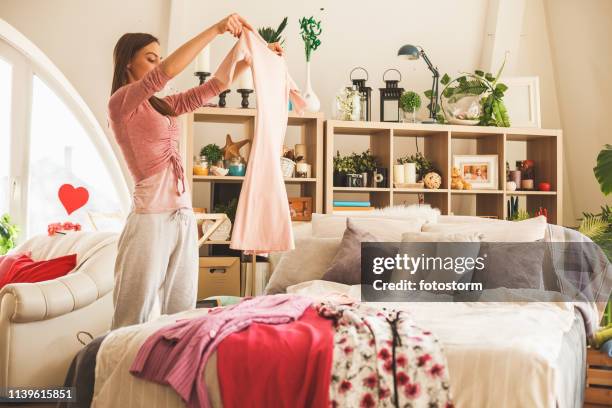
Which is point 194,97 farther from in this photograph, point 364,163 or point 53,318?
point 364,163

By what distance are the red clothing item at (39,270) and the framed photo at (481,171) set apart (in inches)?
113

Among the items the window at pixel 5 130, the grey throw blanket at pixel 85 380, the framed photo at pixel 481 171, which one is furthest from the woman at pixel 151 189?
the window at pixel 5 130

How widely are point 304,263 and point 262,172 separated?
103 centimetres

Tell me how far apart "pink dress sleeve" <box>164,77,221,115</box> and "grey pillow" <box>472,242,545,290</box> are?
62.3 inches

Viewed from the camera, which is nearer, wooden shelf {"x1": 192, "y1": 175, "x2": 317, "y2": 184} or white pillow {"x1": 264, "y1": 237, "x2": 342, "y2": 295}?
white pillow {"x1": 264, "y1": 237, "x2": 342, "y2": 295}

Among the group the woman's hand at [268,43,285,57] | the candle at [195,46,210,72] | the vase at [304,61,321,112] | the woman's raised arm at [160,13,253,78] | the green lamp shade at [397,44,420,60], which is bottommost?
the woman's raised arm at [160,13,253,78]

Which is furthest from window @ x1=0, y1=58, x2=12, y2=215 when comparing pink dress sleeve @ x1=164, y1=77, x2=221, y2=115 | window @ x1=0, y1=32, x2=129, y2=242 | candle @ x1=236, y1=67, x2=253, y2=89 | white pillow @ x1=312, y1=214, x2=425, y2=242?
pink dress sleeve @ x1=164, y1=77, x2=221, y2=115

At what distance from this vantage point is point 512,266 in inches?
126

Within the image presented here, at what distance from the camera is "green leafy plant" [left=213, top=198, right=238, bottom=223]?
15.0 ft

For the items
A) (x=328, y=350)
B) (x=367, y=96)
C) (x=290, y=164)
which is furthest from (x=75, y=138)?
(x=328, y=350)

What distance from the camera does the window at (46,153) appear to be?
4984 mm

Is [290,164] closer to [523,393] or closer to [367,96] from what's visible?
[367,96]

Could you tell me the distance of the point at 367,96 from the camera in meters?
4.79

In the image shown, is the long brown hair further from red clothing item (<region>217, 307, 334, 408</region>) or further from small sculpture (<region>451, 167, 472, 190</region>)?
small sculpture (<region>451, 167, 472, 190</region>)
